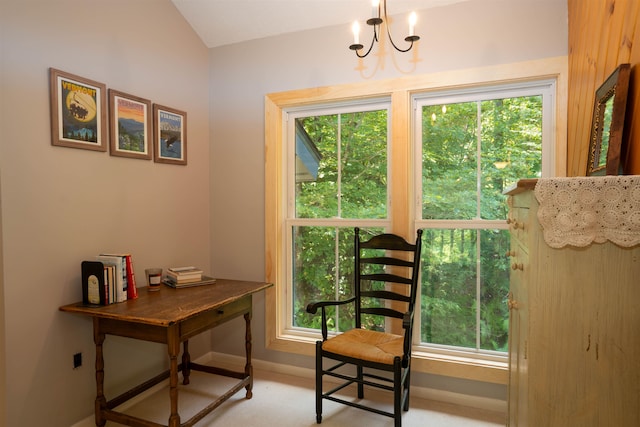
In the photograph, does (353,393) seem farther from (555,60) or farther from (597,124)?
(555,60)

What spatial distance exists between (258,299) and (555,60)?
8.61 feet

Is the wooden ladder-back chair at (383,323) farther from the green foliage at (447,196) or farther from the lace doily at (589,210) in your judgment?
the lace doily at (589,210)

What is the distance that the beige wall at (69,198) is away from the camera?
1886 millimetres

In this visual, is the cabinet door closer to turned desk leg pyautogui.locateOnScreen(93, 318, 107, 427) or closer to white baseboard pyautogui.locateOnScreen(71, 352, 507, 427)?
white baseboard pyautogui.locateOnScreen(71, 352, 507, 427)

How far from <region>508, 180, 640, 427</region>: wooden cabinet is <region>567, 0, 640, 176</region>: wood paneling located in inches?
17.0

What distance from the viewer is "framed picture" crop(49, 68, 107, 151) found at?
80.7 inches

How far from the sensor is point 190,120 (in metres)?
3.02

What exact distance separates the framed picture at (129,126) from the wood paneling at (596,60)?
2637mm

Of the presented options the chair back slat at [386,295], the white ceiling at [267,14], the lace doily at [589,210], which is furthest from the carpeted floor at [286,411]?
the white ceiling at [267,14]

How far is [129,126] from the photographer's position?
98.0 inches

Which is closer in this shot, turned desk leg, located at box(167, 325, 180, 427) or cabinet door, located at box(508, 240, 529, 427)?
cabinet door, located at box(508, 240, 529, 427)

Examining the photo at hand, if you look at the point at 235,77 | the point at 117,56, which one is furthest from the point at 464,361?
the point at 117,56

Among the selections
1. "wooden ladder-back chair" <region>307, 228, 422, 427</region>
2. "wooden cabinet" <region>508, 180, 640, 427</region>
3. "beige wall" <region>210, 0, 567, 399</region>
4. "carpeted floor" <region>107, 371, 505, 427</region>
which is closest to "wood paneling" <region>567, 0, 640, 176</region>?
"beige wall" <region>210, 0, 567, 399</region>

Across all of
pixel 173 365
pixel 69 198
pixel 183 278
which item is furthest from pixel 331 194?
pixel 69 198
